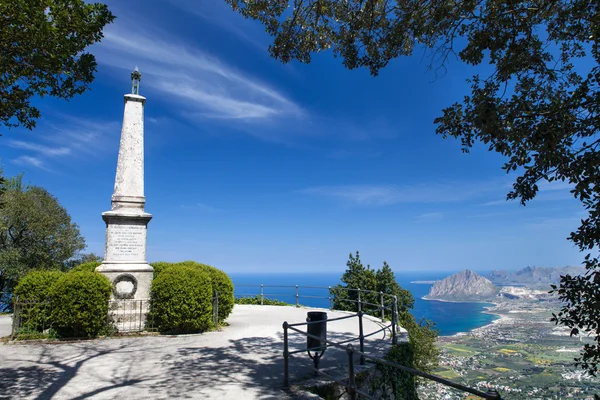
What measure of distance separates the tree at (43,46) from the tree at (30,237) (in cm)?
1931

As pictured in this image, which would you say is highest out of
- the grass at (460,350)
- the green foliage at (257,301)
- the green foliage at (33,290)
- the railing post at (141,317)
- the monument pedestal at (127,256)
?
the monument pedestal at (127,256)

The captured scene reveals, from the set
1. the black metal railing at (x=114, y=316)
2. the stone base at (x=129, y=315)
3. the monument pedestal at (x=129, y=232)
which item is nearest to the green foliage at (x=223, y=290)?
the black metal railing at (x=114, y=316)

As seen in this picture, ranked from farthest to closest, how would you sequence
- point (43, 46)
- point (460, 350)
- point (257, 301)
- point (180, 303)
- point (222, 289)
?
1. point (460, 350)
2. point (257, 301)
3. point (222, 289)
4. point (180, 303)
5. point (43, 46)

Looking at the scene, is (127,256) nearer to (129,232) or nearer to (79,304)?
(129,232)

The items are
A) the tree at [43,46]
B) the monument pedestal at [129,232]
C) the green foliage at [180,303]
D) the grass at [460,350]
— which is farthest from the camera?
the grass at [460,350]

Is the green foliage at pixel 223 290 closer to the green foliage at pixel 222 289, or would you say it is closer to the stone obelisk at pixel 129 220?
the green foliage at pixel 222 289

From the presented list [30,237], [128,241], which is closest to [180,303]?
[128,241]

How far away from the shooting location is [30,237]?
22266 mm

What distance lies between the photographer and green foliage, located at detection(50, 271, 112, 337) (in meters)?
9.03

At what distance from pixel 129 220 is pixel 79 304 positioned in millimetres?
2867

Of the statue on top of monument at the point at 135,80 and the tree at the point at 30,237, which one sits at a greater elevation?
the statue on top of monument at the point at 135,80

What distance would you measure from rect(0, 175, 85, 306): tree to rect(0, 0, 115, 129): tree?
1931cm

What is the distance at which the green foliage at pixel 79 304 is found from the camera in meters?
9.03

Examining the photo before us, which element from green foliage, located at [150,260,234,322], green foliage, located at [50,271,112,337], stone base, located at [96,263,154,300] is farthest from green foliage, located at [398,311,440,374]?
green foliage, located at [50,271,112,337]
